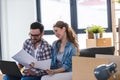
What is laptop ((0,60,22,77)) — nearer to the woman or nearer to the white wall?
the woman

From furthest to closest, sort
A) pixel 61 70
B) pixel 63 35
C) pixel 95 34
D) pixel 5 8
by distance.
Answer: pixel 5 8, pixel 95 34, pixel 63 35, pixel 61 70

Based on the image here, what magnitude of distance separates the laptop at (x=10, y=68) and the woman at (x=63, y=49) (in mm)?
359

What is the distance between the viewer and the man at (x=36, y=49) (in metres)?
2.60

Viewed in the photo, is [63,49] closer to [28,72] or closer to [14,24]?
[28,72]

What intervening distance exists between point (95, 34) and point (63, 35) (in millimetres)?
2365

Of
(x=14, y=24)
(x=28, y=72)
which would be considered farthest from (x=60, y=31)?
(x=14, y=24)

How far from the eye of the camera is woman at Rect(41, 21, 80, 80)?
8.33ft

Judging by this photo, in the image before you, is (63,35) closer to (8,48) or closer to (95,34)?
(95,34)

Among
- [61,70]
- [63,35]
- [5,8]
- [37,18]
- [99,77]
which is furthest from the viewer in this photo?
[37,18]

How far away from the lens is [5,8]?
17.9 feet

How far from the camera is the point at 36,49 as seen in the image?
2730 mm

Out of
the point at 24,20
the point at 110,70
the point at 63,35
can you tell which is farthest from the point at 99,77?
the point at 24,20

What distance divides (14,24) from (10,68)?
3104mm

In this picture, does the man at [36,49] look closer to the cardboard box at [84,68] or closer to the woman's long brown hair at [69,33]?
the woman's long brown hair at [69,33]
